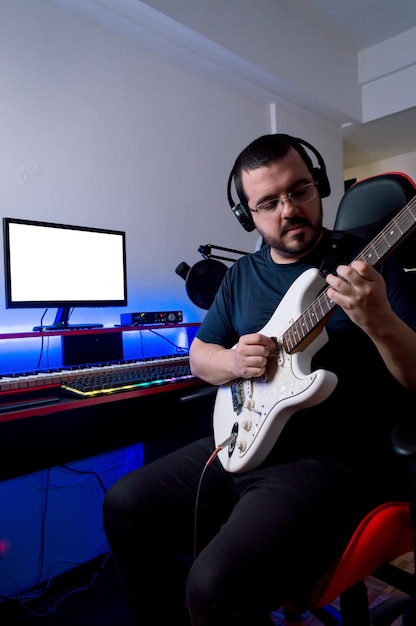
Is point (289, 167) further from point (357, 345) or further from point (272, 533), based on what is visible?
point (272, 533)

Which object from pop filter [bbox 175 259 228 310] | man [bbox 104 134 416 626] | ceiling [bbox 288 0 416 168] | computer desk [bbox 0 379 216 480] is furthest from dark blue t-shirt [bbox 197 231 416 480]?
ceiling [bbox 288 0 416 168]

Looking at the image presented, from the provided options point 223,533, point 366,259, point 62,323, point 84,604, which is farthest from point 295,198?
point 84,604

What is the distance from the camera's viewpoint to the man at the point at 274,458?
75 centimetres

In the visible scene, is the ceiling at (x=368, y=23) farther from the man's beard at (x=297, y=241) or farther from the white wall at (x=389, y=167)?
the man's beard at (x=297, y=241)

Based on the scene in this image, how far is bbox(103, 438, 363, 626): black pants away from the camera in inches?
28.6

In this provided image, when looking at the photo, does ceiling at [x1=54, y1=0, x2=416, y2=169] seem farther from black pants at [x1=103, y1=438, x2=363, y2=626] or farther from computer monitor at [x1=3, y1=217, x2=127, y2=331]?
black pants at [x1=103, y1=438, x2=363, y2=626]

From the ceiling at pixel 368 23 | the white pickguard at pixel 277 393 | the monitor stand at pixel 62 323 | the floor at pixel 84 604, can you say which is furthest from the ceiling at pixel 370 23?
the floor at pixel 84 604

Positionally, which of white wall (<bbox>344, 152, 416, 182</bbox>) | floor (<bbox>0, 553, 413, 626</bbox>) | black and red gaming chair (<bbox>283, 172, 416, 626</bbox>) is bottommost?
floor (<bbox>0, 553, 413, 626</bbox>)

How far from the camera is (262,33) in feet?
7.92

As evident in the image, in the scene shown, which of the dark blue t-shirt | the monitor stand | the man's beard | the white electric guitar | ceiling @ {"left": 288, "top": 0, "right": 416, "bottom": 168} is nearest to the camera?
the white electric guitar

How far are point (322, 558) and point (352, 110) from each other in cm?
304

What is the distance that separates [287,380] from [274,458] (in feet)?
0.58

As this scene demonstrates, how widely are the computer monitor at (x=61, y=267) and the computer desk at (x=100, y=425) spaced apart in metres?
0.36

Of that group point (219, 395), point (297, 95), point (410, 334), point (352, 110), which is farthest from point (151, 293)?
point (352, 110)
